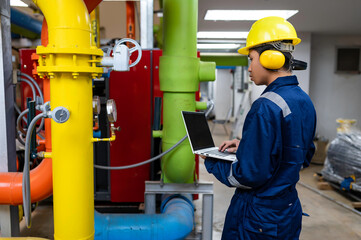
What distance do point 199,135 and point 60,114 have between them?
0.78 meters

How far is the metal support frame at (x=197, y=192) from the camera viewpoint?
2.22 meters

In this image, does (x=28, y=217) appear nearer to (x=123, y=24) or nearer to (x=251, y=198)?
(x=251, y=198)

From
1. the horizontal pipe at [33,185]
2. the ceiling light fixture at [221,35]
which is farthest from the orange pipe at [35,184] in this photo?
the ceiling light fixture at [221,35]

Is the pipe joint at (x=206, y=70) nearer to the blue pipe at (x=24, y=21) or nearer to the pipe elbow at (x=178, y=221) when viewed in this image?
the pipe elbow at (x=178, y=221)

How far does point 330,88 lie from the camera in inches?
223

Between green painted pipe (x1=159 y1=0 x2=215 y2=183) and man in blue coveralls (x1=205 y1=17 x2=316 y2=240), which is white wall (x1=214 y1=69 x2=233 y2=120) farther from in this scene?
man in blue coveralls (x1=205 y1=17 x2=316 y2=240)

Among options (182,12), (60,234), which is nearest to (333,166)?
(182,12)

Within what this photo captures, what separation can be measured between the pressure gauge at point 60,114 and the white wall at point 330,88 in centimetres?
538

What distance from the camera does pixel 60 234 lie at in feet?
4.18

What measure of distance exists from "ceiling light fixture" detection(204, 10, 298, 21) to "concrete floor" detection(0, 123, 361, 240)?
2.31 m

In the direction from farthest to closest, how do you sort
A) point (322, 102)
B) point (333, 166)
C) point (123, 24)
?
point (123, 24)
point (322, 102)
point (333, 166)

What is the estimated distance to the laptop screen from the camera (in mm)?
1600

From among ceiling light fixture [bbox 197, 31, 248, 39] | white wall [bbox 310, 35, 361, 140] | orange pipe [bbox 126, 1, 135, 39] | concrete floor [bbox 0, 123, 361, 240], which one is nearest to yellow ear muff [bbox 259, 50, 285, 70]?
concrete floor [bbox 0, 123, 361, 240]

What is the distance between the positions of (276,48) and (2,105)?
172 cm
